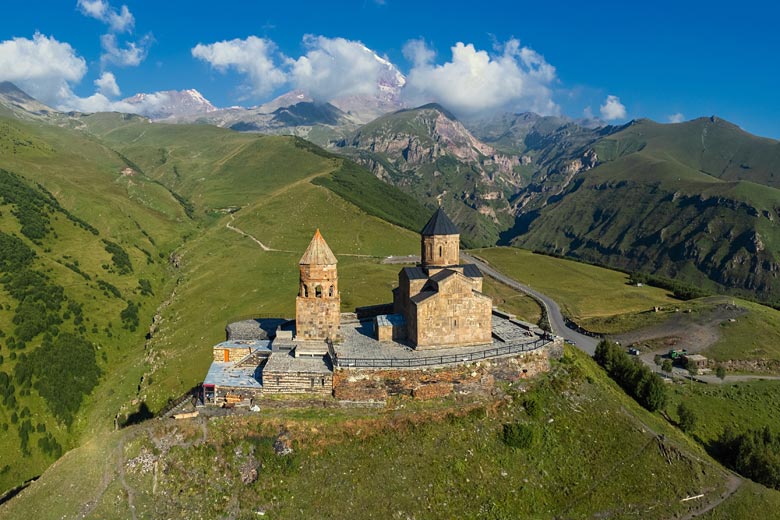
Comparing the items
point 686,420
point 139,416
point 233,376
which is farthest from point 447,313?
point 139,416

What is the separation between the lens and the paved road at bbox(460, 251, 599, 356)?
65.1m

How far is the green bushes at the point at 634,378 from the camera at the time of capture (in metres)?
39.4

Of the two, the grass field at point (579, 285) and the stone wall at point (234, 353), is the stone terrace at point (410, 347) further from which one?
the grass field at point (579, 285)

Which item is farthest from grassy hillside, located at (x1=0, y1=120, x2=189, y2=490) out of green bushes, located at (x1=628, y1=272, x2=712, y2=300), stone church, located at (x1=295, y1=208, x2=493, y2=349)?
green bushes, located at (x1=628, y1=272, x2=712, y2=300)

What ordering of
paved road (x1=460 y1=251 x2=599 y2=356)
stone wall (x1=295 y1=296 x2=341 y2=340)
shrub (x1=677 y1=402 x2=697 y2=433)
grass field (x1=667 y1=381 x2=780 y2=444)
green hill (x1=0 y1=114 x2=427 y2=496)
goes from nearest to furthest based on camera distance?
stone wall (x1=295 y1=296 x2=341 y2=340) < shrub (x1=677 y1=402 x2=697 y2=433) < grass field (x1=667 y1=381 x2=780 y2=444) < green hill (x1=0 y1=114 x2=427 y2=496) < paved road (x1=460 y1=251 x2=599 y2=356)

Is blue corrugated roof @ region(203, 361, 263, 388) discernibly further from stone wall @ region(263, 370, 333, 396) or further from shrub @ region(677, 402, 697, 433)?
shrub @ region(677, 402, 697, 433)

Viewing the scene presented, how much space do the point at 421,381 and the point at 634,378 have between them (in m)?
22.0

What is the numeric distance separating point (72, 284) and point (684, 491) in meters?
77.1

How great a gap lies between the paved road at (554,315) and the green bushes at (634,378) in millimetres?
15051

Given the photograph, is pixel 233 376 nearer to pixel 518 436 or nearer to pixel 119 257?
pixel 518 436

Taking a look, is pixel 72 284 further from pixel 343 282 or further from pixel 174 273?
pixel 343 282

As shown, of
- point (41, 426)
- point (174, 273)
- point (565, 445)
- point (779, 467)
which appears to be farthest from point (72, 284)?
point (779, 467)

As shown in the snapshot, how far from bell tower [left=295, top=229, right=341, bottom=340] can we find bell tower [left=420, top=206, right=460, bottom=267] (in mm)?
9218

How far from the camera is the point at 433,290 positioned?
36344 mm
